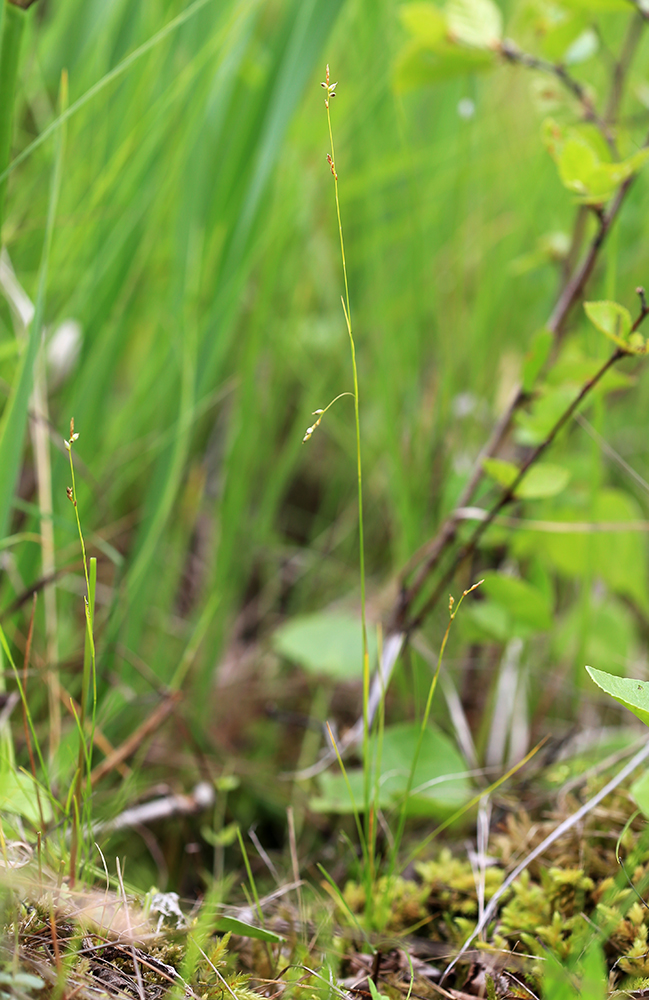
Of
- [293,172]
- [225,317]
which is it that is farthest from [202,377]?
[293,172]

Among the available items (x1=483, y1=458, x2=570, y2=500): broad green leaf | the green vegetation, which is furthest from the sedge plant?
(x1=483, y1=458, x2=570, y2=500): broad green leaf

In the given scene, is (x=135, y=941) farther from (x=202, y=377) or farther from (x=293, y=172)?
(x=293, y=172)

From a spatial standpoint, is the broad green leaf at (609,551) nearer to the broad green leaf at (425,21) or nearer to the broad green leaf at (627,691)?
the broad green leaf at (627,691)

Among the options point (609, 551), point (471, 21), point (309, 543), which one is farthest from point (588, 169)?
point (309, 543)

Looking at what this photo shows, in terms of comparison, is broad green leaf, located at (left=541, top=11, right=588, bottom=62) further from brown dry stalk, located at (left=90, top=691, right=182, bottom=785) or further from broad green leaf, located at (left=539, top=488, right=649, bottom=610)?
brown dry stalk, located at (left=90, top=691, right=182, bottom=785)

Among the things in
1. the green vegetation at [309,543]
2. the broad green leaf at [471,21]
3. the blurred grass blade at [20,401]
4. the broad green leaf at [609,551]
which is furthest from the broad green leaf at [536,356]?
the blurred grass blade at [20,401]

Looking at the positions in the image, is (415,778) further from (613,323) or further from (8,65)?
(8,65)
